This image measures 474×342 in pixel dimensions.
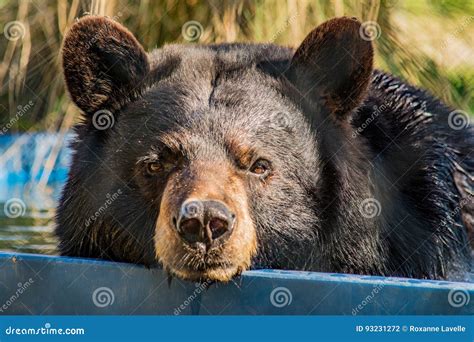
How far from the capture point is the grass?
974 centimetres

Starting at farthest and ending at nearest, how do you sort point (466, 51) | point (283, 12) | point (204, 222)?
point (466, 51) → point (283, 12) → point (204, 222)

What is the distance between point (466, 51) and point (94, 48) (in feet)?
26.2

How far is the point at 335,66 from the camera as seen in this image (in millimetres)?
4816

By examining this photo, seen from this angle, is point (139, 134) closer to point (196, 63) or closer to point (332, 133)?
point (196, 63)

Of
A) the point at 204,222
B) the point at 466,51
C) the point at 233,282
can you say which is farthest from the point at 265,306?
the point at 466,51

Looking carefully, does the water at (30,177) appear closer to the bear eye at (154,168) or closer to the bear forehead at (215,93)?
the bear forehead at (215,93)

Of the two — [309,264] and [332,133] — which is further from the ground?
[332,133]

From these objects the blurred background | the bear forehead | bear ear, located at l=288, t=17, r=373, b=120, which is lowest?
the blurred background

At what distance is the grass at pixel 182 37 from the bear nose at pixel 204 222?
5.83 m

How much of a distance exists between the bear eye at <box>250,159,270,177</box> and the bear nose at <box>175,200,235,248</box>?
0.54 metres

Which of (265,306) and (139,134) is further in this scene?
(139,134)

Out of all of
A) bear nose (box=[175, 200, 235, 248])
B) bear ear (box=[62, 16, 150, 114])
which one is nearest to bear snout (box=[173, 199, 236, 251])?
bear nose (box=[175, 200, 235, 248])

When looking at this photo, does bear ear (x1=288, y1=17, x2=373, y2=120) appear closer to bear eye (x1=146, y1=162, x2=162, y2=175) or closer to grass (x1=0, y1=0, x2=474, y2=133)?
bear eye (x1=146, y1=162, x2=162, y2=175)

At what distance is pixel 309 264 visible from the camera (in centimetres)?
476
